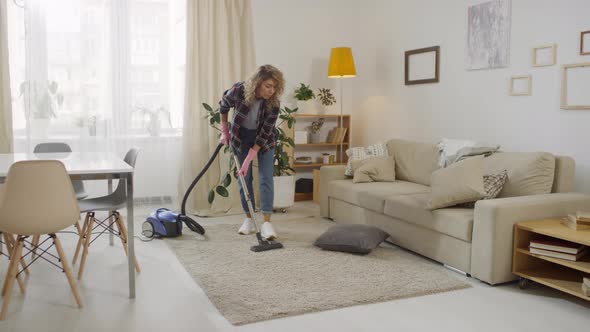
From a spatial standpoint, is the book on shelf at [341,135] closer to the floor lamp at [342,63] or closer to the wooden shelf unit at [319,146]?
the wooden shelf unit at [319,146]

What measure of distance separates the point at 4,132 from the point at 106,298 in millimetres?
2462

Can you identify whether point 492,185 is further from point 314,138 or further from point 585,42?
point 314,138

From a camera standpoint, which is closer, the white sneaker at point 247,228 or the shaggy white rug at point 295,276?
the shaggy white rug at point 295,276

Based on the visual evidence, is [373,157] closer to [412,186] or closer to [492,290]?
[412,186]

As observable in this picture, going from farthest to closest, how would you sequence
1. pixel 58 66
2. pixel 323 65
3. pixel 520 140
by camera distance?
pixel 323 65 < pixel 58 66 < pixel 520 140

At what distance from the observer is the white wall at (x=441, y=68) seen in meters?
3.88

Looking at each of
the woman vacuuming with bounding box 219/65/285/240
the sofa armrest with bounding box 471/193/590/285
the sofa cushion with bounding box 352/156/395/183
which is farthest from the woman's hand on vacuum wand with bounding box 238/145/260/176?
the sofa armrest with bounding box 471/193/590/285

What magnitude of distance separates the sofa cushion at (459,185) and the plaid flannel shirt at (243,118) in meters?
1.24

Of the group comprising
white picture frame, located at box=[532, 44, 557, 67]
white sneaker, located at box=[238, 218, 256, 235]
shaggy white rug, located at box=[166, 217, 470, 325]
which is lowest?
shaggy white rug, located at box=[166, 217, 470, 325]

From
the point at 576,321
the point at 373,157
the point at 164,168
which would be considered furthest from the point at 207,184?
the point at 576,321

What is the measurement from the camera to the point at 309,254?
3779 millimetres

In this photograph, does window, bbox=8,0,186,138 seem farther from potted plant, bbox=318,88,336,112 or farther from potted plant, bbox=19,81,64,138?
potted plant, bbox=318,88,336,112

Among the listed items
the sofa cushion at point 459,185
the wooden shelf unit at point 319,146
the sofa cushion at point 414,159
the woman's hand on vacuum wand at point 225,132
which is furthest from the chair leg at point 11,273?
the wooden shelf unit at point 319,146

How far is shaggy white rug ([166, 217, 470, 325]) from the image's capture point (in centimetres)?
287
